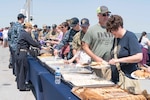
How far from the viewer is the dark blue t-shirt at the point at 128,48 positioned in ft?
11.6

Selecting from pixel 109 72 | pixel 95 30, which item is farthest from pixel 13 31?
pixel 109 72

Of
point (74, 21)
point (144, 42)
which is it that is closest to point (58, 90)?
point (74, 21)

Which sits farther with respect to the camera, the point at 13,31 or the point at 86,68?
the point at 13,31

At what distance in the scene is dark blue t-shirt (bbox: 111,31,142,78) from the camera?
355 centimetres

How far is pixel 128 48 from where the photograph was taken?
3.57 meters

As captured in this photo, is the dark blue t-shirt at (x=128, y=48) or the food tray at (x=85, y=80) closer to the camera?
the food tray at (x=85, y=80)

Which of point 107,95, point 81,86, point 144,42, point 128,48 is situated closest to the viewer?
point 107,95

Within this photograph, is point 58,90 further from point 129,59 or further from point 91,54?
point 91,54

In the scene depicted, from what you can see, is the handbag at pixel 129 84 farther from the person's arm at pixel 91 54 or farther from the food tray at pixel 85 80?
the person's arm at pixel 91 54

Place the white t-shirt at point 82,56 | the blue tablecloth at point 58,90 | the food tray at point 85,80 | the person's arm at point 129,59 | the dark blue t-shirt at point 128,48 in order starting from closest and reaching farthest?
the blue tablecloth at point 58,90 < the food tray at point 85,80 < the person's arm at point 129,59 < the dark blue t-shirt at point 128,48 < the white t-shirt at point 82,56

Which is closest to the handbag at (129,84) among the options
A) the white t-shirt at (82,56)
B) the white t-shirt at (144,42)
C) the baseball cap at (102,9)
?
the baseball cap at (102,9)

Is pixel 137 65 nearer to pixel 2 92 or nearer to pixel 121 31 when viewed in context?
pixel 121 31

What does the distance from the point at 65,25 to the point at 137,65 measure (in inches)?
169

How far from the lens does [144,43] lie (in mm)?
12664
